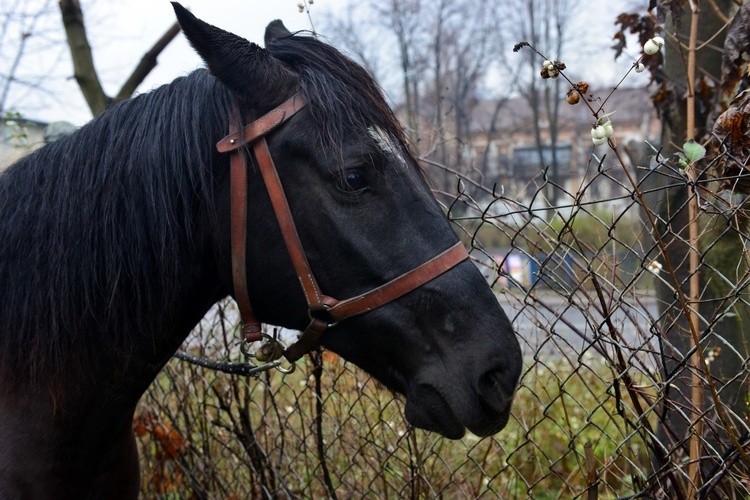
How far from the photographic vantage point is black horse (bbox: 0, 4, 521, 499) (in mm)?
1710

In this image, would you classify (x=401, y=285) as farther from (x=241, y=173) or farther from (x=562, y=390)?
(x=562, y=390)

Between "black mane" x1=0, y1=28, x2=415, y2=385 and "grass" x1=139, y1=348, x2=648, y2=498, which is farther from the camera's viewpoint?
"grass" x1=139, y1=348, x2=648, y2=498

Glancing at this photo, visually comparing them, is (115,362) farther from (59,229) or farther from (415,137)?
(415,137)

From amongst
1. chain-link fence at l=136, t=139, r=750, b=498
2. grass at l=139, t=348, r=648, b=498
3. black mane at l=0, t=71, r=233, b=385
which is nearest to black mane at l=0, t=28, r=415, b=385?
black mane at l=0, t=71, r=233, b=385

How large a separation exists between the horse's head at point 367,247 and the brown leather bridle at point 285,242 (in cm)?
2

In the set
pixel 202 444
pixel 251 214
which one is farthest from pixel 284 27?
pixel 202 444

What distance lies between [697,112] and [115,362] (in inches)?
105

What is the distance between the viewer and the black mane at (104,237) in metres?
1.79

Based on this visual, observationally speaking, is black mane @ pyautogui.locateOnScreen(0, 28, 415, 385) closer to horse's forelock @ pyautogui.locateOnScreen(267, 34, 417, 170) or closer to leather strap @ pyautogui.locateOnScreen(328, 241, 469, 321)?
horse's forelock @ pyautogui.locateOnScreen(267, 34, 417, 170)

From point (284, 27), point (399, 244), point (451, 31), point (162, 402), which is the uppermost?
point (451, 31)

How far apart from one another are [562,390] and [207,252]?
131cm

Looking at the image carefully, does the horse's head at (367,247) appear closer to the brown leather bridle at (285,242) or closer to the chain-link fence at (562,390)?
the brown leather bridle at (285,242)

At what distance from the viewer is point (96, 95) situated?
5.30m

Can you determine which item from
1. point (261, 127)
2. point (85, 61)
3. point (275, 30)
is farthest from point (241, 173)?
point (85, 61)
